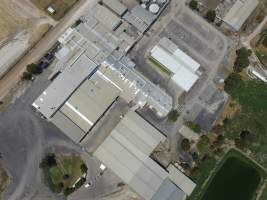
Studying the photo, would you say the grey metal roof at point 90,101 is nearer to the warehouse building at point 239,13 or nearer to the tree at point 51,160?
the tree at point 51,160

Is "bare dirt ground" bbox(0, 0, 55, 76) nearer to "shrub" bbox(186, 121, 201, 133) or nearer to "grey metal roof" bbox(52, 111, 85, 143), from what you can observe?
"grey metal roof" bbox(52, 111, 85, 143)

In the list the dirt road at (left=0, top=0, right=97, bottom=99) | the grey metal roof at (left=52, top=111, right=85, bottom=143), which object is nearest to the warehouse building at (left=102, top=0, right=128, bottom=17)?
the dirt road at (left=0, top=0, right=97, bottom=99)

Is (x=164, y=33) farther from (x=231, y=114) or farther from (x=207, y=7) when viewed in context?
(x=231, y=114)

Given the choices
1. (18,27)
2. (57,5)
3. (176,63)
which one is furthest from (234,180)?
(18,27)

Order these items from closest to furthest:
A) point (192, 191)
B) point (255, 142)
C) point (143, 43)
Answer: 1. point (192, 191)
2. point (255, 142)
3. point (143, 43)

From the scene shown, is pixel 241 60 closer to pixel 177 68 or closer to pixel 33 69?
pixel 177 68

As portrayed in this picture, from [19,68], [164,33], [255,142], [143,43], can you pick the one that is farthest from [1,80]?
[255,142]
